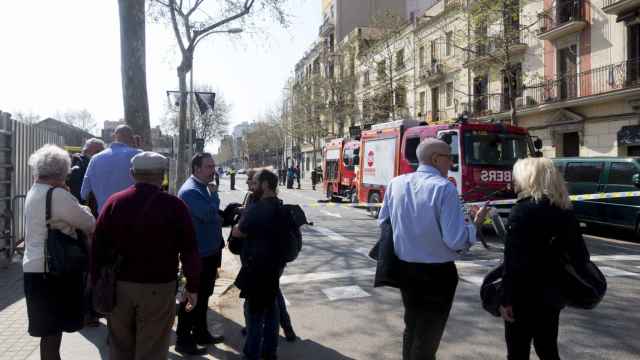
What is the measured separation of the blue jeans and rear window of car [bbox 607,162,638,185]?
1082 centimetres

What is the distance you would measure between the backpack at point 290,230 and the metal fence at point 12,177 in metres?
6.08

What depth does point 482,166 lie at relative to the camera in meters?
12.0

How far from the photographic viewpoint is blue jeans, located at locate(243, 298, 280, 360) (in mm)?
4219

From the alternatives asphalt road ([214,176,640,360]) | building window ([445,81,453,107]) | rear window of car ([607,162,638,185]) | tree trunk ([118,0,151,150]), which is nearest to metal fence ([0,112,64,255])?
tree trunk ([118,0,151,150])

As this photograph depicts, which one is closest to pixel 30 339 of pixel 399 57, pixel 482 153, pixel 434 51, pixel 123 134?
pixel 123 134

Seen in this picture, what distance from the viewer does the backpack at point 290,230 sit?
4281mm

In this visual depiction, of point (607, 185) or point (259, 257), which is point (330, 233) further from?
point (259, 257)

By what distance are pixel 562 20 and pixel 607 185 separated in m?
14.1

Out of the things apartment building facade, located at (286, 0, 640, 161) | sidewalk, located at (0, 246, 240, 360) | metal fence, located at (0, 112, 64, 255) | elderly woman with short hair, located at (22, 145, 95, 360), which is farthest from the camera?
apartment building facade, located at (286, 0, 640, 161)

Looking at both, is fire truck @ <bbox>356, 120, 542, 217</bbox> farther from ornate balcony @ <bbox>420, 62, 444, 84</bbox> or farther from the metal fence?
ornate balcony @ <bbox>420, 62, 444, 84</bbox>

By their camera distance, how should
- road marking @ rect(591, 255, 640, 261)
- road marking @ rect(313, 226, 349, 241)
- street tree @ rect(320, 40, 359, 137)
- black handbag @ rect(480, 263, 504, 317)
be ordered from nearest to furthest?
black handbag @ rect(480, 263, 504, 317) → road marking @ rect(591, 255, 640, 261) → road marking @ rect(313, 226, 349, 241) → street tree @ rect(320, 40, 359, 137)

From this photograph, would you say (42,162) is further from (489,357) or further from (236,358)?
(489,357)

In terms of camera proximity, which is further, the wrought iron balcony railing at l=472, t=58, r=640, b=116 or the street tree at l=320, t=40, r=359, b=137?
the street tree at l=320, t=40, r=359, b=137

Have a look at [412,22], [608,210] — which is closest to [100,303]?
[608,210]
